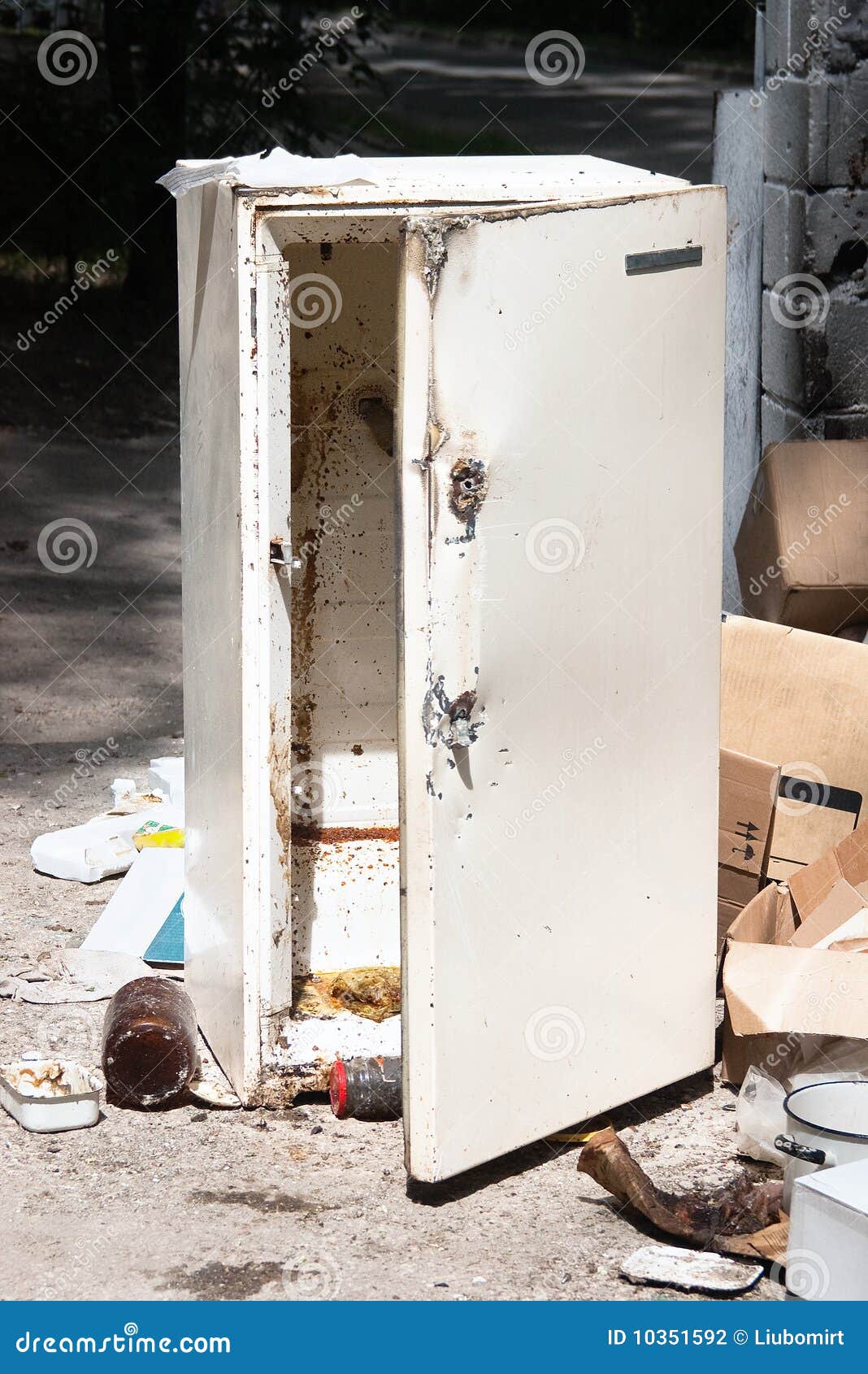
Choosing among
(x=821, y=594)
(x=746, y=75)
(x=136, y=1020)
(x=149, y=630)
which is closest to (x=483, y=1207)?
(x=136, y=1020)

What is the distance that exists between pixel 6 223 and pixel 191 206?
7.56 m

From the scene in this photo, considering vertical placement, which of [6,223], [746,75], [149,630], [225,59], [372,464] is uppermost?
[746,75]

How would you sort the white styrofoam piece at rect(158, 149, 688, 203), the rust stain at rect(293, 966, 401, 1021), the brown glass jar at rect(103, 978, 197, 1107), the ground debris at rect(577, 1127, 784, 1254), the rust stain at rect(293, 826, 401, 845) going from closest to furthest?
the ground debris at rect(577, 1127, 784, 1254), the white styrofoam piece at rect(158, 149, 688, 203), the brown glass jar at rect(103, 978, 197, 1107), the rust stain at rect(293, 966, 401, 1021), the rust stain at rect(293, 826, 401, 845)

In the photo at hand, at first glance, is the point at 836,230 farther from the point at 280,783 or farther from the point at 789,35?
the point at 280,783

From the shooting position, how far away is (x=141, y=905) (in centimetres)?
399

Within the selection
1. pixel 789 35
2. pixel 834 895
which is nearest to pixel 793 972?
pixel 834 895

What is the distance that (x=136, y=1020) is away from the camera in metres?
3.22

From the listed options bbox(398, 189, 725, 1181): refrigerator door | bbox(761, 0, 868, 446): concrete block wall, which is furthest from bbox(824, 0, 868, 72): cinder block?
bbox(398, 189, 725, 1181): refrigerator door

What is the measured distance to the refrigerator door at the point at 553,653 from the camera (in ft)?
8.33

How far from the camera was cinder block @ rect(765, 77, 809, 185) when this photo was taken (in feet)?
14.8

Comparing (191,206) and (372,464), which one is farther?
(372,464)

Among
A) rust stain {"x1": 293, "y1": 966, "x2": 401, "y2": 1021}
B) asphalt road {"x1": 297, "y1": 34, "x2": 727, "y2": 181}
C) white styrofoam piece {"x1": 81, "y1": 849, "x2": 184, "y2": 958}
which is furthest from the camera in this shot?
asphalt road {"x1": 297, "y1": 34, "x2": 727, "y2": 181}

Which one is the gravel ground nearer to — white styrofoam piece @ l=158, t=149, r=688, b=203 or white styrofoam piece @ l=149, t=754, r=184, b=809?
white styrofoam piece @ l=149, t=754, r=184, b=809

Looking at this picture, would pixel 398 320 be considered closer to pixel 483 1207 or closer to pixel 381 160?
pixel 381 160
